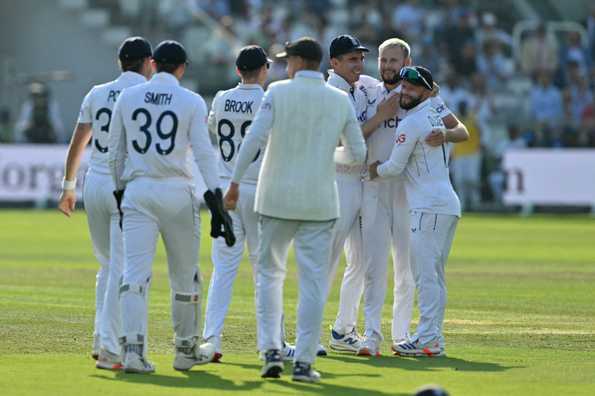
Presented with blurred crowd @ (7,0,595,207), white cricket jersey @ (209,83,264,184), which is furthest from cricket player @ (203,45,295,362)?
blurred crowd @ (7,0,595,207)

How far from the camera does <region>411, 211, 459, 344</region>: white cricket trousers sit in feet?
41.3

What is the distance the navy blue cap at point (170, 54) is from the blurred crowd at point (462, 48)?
2500 cm

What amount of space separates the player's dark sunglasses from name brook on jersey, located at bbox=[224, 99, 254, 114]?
52.6 inches

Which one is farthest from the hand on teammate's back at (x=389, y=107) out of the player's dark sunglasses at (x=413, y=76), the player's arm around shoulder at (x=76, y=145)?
the player's arm around shoulder at (x=76, y=145)

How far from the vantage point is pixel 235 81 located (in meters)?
38.5

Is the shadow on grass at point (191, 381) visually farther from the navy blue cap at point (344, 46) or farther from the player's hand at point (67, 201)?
the navy blue cap at point (344, 46)

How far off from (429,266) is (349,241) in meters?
0.93

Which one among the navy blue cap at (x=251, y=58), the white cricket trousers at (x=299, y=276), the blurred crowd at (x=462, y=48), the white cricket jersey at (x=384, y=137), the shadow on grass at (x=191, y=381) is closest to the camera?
Result: the shadow on grass at (x=191, y=381)

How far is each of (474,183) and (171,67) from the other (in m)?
25.4

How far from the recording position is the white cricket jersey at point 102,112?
38.3 feet

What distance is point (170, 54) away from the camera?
11.2m

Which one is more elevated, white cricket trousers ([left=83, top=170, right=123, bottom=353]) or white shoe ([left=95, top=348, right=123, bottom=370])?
white cricket trousers ([left=83, top=170, right=123, bottom=353])

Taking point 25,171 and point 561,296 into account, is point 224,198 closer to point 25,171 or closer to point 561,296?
point 561,296

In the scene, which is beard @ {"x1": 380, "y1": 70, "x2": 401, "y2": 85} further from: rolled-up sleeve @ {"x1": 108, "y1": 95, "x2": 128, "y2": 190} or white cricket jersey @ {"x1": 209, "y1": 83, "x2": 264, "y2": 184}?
rolled-up sleeve @ {"x1": 108, "y1": 95, "x2": 128, "y2": 190}
